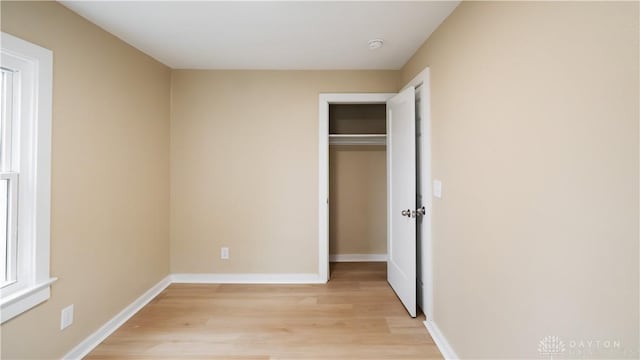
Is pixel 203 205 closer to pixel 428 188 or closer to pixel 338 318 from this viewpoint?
pixel 338 318

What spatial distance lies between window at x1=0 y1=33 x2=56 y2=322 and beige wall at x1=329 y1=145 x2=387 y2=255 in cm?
281

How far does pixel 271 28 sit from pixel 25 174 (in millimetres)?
1789

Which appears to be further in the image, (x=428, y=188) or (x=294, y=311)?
(x=294, y=311)

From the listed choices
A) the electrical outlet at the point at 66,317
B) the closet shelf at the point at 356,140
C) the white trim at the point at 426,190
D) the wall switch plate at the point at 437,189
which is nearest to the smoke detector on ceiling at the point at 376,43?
the white trim at the point at 426,190

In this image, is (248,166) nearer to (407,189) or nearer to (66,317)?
(407,189)

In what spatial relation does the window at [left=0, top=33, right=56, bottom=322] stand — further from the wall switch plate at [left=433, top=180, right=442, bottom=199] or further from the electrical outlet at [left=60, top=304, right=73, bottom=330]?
the wall switch plate at [left=433, top=180, right=442, bottom=199]

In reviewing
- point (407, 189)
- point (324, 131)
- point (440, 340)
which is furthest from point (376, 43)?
point (440, 340)

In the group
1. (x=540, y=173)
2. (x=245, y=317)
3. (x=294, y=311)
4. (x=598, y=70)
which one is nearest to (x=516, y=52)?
(x=598, y=70)

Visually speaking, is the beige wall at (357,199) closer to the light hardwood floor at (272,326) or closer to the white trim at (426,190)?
the light hardwood floor at (272,326)

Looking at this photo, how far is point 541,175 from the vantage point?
3.68ft

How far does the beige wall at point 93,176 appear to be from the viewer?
168cm

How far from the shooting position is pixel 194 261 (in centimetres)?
314

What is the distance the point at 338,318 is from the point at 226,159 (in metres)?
1.97

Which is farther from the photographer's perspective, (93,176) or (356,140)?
(356,140)
